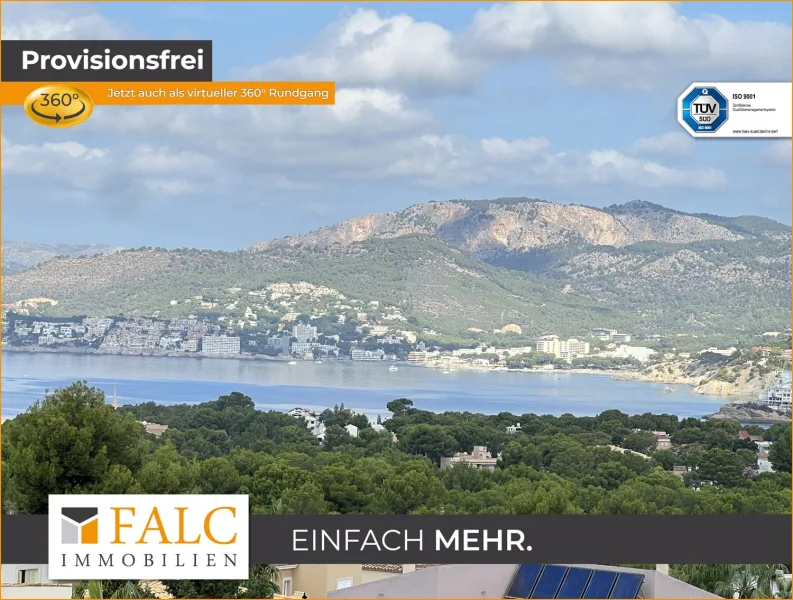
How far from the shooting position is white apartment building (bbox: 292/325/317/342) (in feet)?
121

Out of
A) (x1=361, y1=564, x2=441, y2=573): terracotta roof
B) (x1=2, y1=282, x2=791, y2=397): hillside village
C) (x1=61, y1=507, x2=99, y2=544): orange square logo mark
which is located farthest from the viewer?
(x1=2, y1=282, x2=791, y2=397): hillside village

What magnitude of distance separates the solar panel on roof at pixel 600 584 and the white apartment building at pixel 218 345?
2868 centimetres

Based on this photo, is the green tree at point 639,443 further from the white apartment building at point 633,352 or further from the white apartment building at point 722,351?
the white apartment building at point 633,352

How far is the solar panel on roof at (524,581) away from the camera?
819 centimetres

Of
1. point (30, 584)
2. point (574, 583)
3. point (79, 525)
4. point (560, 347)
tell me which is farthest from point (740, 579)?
point (560, 347)

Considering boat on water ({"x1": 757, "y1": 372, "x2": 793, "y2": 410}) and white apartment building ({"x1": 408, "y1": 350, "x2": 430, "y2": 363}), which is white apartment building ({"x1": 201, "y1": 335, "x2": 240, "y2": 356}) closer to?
white apartment building ({"x1": 408, "y1": 350, "x2": 430, "y2": 363})

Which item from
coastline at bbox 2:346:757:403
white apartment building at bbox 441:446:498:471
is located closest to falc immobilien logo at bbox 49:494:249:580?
white apartment building at bbox 441:446:498:471

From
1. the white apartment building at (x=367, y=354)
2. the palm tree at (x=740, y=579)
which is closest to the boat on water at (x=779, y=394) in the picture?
the white apartment building at (x=367, y=354)

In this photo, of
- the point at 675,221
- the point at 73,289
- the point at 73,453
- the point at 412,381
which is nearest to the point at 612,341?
the point at 675,221

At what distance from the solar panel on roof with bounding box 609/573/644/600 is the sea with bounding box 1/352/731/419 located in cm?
2368

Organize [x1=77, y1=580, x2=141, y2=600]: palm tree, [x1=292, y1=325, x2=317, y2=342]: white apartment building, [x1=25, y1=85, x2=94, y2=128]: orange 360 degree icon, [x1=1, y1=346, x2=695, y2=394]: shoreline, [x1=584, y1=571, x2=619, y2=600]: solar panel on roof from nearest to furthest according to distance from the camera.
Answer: [x1=25, y1=85, x2=94, y2=128]: orange 360 degree icon < [x1=77, y1=580, x2=141, y2=600]: palm tree < [x1=584, y1=571, x2=619, y2=600]: solar panel on roof < [x1=1, y1=346, x2=695, y2=394]: shoreline < [x1=292, y1=325, x2=317, y2=342]: white apartment building

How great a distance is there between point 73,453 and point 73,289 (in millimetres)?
24335

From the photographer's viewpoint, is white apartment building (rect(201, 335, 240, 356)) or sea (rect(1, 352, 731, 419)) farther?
white apartment building (rect(201, 335, 240, 356))

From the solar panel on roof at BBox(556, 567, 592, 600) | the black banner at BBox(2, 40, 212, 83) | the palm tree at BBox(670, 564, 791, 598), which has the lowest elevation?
the palm tree at BBox(670, 564, 791, 598)
